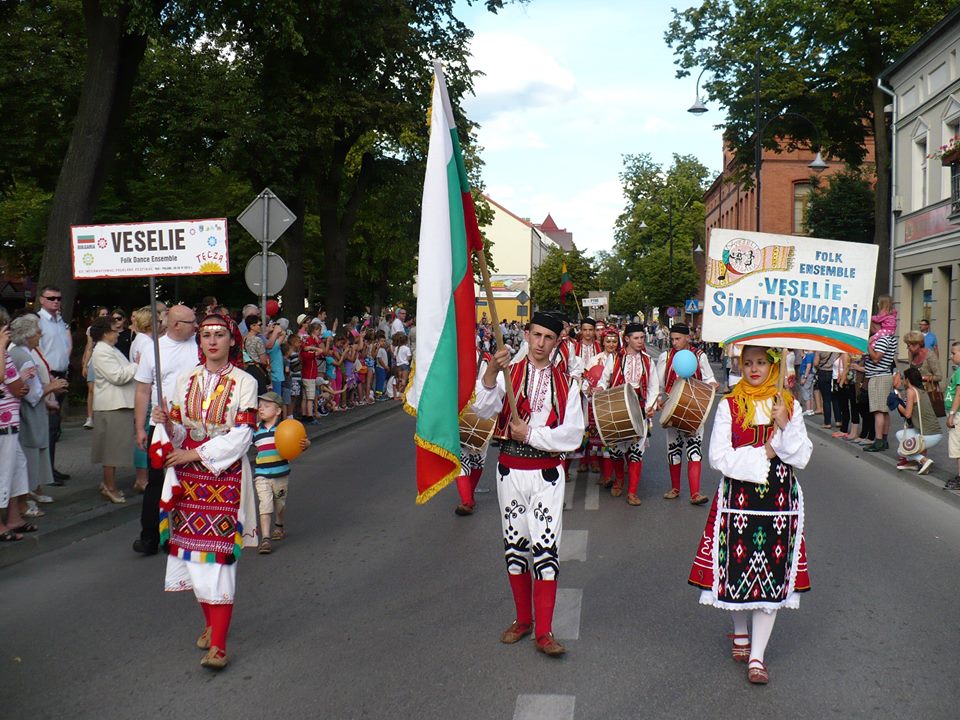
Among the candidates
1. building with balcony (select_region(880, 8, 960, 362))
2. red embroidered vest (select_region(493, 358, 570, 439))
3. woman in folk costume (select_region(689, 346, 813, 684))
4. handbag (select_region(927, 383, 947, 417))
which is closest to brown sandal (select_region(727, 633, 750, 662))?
woman in folk costume (select_region(689, 346, 813, 684))

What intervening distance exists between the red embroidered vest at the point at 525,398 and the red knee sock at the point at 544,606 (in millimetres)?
803

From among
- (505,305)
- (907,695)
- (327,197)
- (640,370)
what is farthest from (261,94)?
(505,305)

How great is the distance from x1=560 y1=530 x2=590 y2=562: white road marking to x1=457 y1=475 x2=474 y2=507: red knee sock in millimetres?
1272

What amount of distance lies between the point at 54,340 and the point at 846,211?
112 ft

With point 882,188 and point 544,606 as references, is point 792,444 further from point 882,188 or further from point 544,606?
point 882,188

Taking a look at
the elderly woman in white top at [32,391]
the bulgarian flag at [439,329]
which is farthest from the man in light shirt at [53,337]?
the bulgarian flag at [439,329]

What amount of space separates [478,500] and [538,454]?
16.7 ft

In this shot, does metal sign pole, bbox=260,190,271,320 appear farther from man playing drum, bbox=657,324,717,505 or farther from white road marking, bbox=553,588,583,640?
white road marking, bbox=553,588,583,640

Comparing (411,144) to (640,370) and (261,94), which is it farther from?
(640,370)

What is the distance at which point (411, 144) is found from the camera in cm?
2753

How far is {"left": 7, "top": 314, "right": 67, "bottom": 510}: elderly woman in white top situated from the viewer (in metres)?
8.96

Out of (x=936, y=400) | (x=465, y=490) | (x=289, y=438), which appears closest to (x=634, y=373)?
(x=465, y=490)

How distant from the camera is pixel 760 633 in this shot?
5.17 m

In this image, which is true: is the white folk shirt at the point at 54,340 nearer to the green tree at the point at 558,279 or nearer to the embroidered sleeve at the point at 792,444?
the embroidered sleeve at the point at 792,444
